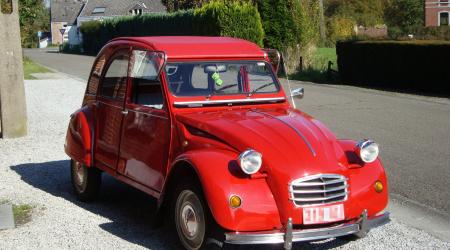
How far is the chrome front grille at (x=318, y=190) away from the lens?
4.70 metres

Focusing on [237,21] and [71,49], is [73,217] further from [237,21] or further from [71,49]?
[71,49]

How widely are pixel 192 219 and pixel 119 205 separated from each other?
212cm

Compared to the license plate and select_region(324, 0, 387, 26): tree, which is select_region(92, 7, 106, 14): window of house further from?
the license plate

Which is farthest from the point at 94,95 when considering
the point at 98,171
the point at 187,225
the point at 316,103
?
the point at 316,103

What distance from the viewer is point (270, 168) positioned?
15.7 feet

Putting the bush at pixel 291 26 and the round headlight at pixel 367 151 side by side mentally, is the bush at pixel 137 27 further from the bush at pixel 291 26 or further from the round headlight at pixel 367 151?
the round headlight at pixel 367 151

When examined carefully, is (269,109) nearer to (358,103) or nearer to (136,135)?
(136,135)

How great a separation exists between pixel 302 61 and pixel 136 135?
21.6m

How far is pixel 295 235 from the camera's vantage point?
15.0 ft

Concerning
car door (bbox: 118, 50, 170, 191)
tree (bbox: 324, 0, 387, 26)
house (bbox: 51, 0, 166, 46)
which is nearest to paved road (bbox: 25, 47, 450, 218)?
car door (bbox: 118, 50, 170, 191)

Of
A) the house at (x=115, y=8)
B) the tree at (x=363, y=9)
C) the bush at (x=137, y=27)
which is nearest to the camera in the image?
the bush at (x=137, y=27)

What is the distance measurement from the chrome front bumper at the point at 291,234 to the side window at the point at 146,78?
171 centimetres

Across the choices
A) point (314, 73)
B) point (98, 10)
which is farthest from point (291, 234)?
Result: point (98, 10)

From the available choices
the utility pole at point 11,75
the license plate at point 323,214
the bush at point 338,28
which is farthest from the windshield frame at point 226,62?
the bush at point 338,28
